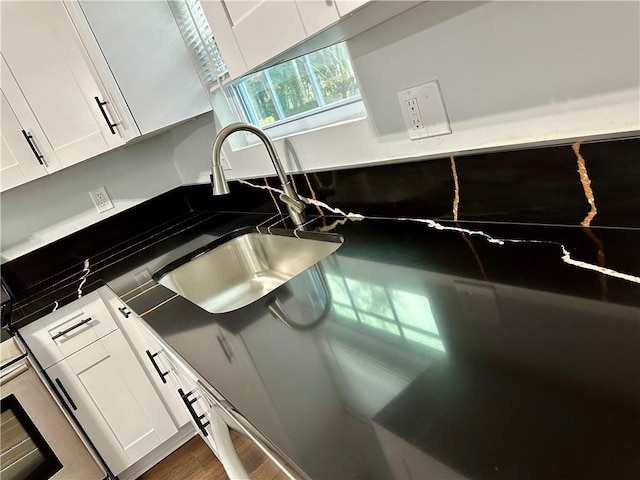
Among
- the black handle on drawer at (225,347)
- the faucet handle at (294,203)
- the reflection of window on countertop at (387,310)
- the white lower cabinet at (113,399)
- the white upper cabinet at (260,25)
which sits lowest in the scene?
the white lower cabinet at (113,399)

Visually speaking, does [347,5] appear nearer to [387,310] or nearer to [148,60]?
[387,310]

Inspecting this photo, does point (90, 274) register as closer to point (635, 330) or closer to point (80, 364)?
Answer: point (80, 364)

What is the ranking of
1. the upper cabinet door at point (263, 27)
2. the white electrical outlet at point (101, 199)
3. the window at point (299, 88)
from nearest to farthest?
the upper cabinet door at point (263, 27) → the window at point (299, 88) → the white electrical outlet at point (101, 199)

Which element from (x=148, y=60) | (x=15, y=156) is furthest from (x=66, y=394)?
(x=148, y=60)

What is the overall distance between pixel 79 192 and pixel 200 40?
3.48 feet

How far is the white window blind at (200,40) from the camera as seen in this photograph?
1806mm

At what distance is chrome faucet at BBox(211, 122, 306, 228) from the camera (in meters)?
1.41

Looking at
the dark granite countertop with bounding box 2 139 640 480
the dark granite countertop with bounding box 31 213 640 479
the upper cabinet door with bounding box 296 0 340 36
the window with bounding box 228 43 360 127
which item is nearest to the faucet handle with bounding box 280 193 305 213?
the dark granite countertop with bounding box 2 139 640 480

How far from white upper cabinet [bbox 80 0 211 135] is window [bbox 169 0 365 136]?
0.18 ft

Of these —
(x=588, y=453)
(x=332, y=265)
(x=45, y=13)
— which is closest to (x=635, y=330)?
(x=588, y=453)

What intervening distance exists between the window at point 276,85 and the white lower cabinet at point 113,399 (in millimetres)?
1076

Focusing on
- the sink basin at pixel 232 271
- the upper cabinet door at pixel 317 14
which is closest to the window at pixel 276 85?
the sink basin at pixel 232 271

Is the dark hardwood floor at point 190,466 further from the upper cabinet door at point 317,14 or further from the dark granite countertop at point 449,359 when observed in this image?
the upper cabinet door at point 317,14

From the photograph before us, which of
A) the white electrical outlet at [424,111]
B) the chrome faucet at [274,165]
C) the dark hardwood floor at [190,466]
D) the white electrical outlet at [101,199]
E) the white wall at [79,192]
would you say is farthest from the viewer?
the white electrical outlet at [101,199]
